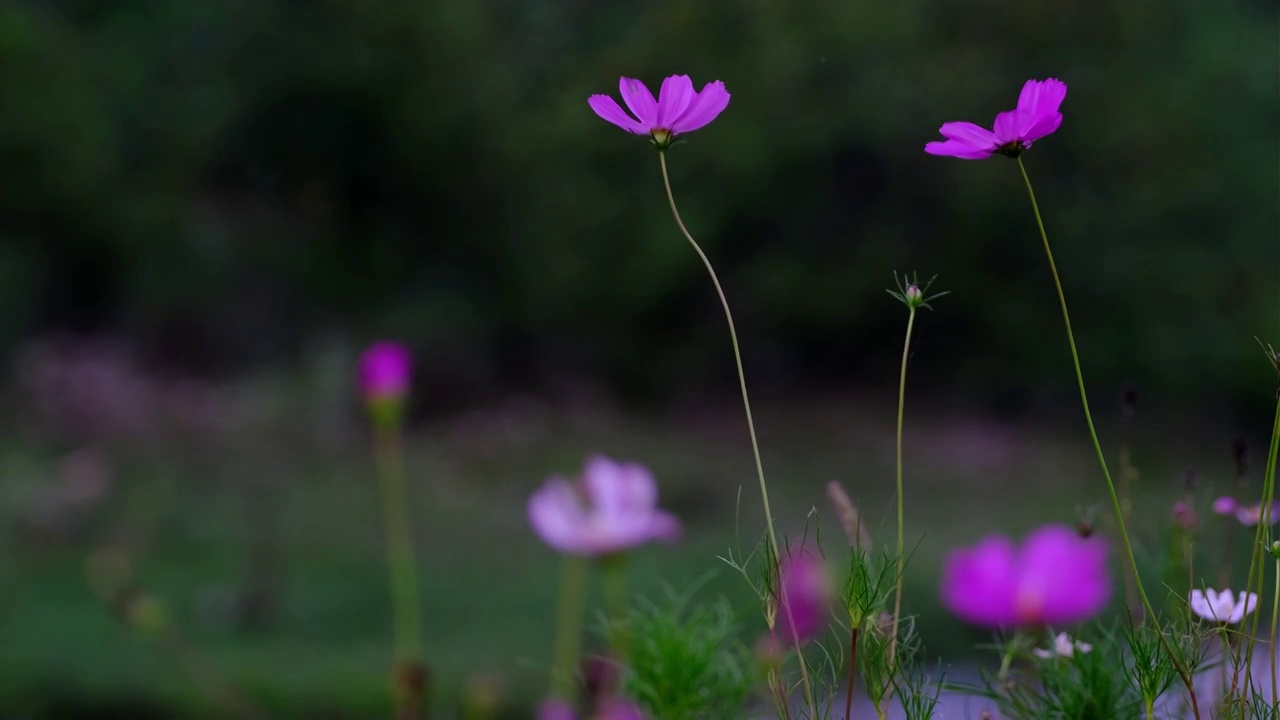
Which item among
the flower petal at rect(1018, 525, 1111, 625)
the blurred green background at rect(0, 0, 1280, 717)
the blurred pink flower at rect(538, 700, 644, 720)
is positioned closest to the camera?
the blurred pink flower at rect(538, 700, 644, 720)

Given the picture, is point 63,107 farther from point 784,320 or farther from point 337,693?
point 784,320

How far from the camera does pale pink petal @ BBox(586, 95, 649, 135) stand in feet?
1.20

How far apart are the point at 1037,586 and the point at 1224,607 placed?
2.8 inches

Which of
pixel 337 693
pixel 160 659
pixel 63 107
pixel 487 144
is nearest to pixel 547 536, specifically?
pixel 337 693

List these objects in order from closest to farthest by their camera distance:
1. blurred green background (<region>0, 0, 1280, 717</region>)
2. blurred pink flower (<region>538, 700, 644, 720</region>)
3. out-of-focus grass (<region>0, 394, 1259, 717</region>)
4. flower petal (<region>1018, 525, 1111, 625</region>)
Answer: blurred pink flower (<region>538, 700, 644, 720</region>), flower petal (<region>1018, 525, 1111, 625</region>), out-of-focus grass (<region>0, 394, 1259, 717</region>), blurred green background (<region>0, 0, 1280, 717</region>)

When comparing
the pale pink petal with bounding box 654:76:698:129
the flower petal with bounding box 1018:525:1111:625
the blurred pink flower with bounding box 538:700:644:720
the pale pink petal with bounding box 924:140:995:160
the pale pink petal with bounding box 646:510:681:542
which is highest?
the pale pink petal with bounding box 654:76:698:129

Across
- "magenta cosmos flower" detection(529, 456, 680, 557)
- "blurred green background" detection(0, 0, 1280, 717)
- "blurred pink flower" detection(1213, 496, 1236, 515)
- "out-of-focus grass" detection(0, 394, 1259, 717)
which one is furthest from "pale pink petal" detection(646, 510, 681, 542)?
"blurred green background" detection(0, 0, 1280, 717)

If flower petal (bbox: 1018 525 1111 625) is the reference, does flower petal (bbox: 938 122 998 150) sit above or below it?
above

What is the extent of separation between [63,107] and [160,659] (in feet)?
6.98

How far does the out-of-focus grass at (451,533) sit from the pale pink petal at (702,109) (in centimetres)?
140

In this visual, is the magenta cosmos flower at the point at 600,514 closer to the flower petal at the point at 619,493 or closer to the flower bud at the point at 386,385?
the flower petal at the point at 619,493

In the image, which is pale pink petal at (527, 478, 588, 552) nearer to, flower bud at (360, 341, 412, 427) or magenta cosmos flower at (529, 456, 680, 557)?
magenta cosmos flower at (529, 456, 680, 557)

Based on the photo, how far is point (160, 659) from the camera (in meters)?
2.66

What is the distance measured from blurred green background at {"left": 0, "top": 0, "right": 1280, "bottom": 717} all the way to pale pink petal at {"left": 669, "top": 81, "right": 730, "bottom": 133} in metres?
3.61
